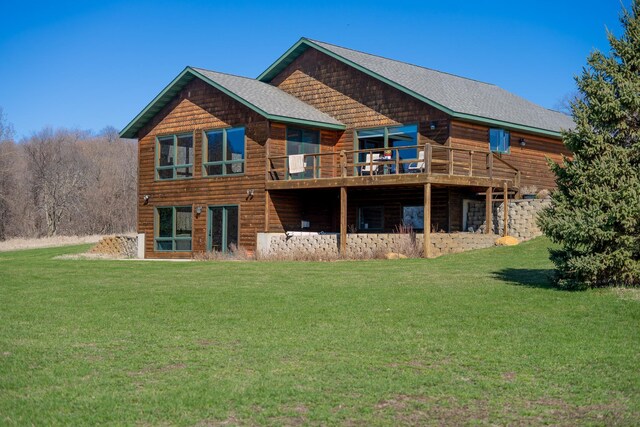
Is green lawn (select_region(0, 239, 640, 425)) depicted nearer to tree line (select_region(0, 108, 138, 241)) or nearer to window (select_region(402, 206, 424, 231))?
window (select_region(402, 206, 424, 231))

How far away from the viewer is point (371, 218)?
28.8 m

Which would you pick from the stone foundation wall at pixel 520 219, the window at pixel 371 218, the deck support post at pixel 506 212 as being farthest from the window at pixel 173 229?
the deck support post at pixel 506 212

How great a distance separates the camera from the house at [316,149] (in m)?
26.8

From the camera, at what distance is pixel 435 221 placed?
2705 cm

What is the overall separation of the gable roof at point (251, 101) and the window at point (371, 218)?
3.11 meters

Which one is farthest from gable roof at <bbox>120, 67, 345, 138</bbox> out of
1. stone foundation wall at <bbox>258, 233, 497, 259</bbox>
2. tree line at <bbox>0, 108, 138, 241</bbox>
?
tree line at <bbox>0, 108, 138, 241</bbox>

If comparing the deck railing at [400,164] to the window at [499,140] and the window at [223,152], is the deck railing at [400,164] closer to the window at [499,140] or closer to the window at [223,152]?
the window at [499,140]

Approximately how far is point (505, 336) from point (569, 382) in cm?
230

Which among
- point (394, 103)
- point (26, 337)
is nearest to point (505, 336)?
point (26, 337)

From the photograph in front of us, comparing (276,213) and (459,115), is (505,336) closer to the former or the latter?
(459,115)

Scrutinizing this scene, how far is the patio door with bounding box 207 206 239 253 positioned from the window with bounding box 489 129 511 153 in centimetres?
929

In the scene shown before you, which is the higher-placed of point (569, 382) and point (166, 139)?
point (166, 139)

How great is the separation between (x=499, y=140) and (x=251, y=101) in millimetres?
8821

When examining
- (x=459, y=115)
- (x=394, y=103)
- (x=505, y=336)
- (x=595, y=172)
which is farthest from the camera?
(x=394, y=103)
